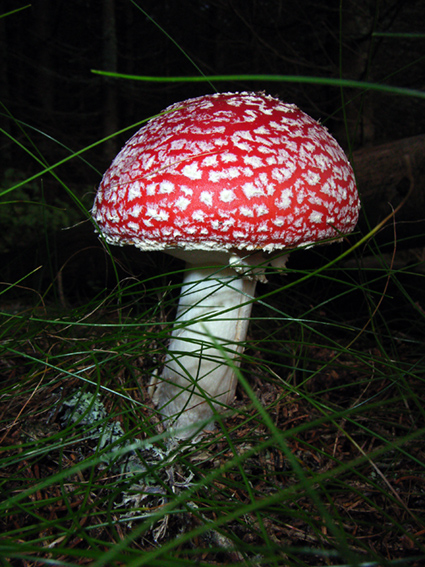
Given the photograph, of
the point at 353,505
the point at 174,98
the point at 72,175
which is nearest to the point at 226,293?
the point at 353,505

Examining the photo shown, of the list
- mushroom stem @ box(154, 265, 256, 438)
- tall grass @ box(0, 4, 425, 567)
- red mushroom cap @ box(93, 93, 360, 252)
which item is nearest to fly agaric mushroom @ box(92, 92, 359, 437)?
red mushroom cap @ box(93, 93, 360, 252)

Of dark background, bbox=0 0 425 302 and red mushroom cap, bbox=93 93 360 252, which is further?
dark background, bbox=0 0 425 302

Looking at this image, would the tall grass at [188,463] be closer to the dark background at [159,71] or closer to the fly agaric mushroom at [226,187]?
the fly agaric mushroom at [226,187]

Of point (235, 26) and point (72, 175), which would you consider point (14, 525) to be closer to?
point (72, 175)

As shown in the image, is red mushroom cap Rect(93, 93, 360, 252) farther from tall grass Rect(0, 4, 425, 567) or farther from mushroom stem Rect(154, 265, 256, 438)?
mushroom stem Rect(154, 265, 256, 438)

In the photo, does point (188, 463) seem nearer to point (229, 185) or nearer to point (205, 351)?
point (205, 351)

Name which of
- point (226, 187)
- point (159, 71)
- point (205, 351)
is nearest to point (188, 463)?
point (205, 351)

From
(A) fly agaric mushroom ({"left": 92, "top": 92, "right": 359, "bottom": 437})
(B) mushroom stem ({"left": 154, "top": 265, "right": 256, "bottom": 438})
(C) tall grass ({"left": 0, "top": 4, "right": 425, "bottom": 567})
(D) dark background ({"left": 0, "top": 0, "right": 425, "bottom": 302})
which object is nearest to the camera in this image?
(C) tall grass ({"left": 0, "top": 4, "right": 425, "bottom": 567})
